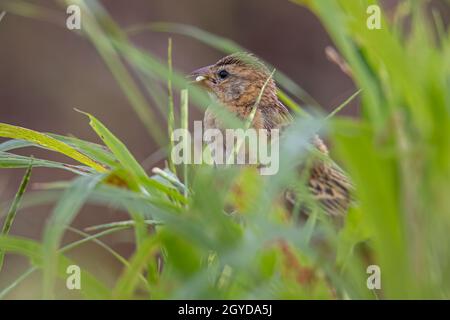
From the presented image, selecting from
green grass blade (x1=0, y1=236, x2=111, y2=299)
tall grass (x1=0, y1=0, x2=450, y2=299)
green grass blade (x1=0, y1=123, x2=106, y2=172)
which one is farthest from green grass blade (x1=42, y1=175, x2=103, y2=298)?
green grass blade (x1=0, y1=123, x2=106, y2=172)

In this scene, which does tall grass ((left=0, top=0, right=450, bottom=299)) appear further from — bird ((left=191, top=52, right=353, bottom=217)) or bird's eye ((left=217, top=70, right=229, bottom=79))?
bird's eye ((left=217, top=70, right=229, bottom=79))

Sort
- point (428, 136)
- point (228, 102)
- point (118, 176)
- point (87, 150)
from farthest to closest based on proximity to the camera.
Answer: point (228, 102), point (87, 150), point (118, 176), point (428, 136)

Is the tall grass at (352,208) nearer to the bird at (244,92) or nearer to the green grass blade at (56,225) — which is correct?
the green grass blade at (56,225)

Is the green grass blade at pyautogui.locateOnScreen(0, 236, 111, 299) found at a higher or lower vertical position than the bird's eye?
lower

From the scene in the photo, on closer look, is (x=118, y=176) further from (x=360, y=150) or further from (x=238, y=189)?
(x=360, y=150)

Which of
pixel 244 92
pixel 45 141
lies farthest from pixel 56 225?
pixel 244 92

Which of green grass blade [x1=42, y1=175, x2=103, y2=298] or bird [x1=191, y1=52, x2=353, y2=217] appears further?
bird [x1=191, y1=52, x2=353, y2=217]

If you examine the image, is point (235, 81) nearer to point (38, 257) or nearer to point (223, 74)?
point (223, 74)
